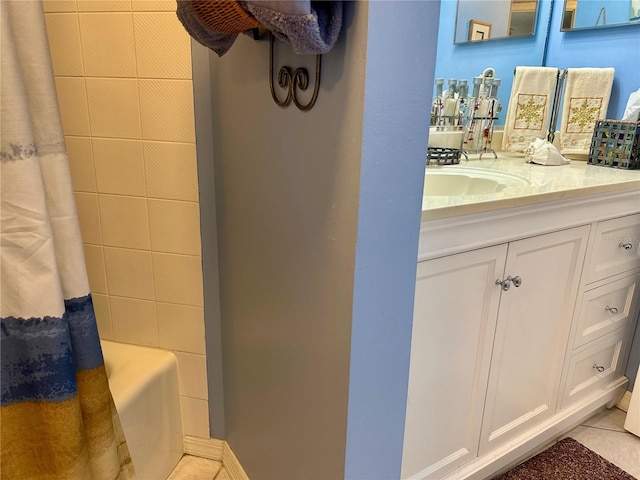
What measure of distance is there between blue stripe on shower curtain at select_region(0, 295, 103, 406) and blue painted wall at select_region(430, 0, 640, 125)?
145 centimetres

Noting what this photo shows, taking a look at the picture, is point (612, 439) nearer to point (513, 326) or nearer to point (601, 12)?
point (513, 326)

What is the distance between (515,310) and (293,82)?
2.74 ft

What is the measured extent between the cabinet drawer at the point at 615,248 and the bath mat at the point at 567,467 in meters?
0.59

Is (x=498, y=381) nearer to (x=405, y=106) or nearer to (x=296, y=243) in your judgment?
(x=296, y=243)

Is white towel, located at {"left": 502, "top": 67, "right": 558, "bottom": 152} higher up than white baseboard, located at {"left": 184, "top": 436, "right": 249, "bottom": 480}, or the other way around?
white towel, located at {"left": 502, "top": 67, "right": 558, "bottom": 152}

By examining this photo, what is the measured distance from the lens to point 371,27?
0.59m

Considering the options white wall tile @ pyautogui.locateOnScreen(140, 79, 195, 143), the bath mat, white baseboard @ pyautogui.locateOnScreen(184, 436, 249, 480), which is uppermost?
white wall tile @ pyautogui.locateOnScreen(140, 79, 195, 143)

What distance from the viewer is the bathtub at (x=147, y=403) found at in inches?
48.4

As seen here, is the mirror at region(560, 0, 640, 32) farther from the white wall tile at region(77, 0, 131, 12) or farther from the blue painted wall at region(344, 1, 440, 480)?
the white wall tile at region(77, 0, 131, 12)

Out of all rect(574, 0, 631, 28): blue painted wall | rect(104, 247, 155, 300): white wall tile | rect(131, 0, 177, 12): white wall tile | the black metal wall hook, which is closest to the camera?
the black metal wall hook

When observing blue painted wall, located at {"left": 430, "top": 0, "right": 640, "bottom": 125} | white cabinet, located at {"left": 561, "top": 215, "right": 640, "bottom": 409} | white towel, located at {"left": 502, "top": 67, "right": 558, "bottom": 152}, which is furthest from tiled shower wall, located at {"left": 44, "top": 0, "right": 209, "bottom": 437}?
white towel, located at {"left": 502, "top": 67, "right": 558, "bottom": 152}

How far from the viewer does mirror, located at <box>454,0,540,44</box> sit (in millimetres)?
1748

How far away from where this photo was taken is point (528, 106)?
1.85m

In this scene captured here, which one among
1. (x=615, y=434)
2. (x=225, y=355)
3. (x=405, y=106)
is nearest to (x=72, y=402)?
(x=225, y=355)
